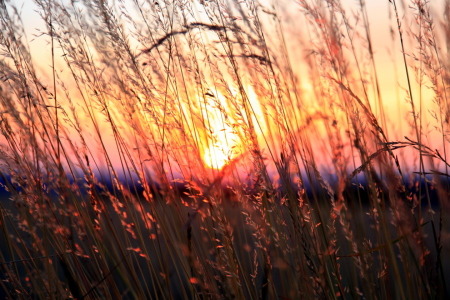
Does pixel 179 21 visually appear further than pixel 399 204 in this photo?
Yes

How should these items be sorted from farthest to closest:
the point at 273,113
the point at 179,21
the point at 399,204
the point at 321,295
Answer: the point at 179,21 → the point at 273,113 → the point at 321,295 → the point at 399,204

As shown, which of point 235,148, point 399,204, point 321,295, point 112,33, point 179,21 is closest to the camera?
point 399,204

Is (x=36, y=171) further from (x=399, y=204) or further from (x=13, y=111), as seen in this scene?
(x=399, y=204)

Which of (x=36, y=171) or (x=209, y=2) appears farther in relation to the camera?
(x=209, y=2)

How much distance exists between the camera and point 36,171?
4.49 ft

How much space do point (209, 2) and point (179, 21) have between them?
0.16 m

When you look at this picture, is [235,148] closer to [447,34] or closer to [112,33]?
[112,33]

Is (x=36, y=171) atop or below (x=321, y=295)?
atop

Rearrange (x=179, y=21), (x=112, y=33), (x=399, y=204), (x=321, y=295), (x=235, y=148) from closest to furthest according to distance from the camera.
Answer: (x=399, y=204) → (x=321, y=295) → (x=235, y=148) → (x=112, y=33) → (x=179, y=21)

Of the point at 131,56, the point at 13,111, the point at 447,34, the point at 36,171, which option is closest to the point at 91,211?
the point at 36,171

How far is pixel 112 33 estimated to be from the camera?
5.25 feet

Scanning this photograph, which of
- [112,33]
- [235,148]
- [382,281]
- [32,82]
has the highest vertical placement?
[112,33]

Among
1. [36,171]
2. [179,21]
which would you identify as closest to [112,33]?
[179,21]

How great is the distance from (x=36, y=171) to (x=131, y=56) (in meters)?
0.54
